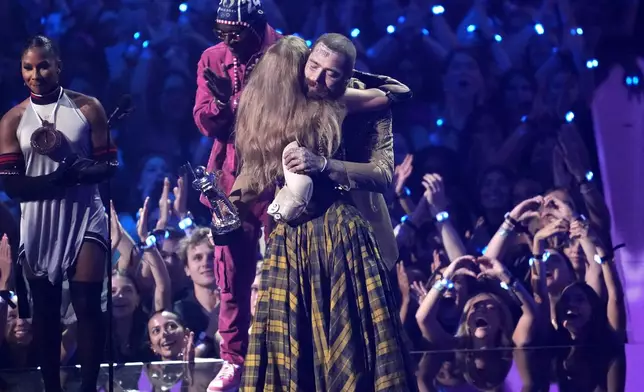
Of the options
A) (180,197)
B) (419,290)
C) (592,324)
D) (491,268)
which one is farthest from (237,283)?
(592,324)

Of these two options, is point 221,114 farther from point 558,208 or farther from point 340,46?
point 558,208

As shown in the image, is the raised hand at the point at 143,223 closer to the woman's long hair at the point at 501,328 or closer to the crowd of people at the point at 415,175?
the crowd of people at the point at 415,175

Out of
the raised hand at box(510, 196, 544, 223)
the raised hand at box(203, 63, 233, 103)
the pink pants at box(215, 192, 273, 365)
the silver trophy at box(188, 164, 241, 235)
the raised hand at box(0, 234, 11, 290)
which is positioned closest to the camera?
the silver trophy at box(188, 164, 241, 235)

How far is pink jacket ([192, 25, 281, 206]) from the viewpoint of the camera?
383cm

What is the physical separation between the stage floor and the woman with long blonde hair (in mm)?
937

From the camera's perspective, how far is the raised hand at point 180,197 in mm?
5062

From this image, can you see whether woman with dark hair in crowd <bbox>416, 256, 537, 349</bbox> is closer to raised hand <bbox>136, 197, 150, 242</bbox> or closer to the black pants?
raised hand <bbox>136, 197, 150, 242</bbox>

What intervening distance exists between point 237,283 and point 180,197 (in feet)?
3.59

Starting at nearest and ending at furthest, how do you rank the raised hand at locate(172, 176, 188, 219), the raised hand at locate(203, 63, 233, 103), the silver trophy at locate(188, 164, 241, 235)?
1. the silver trophy at locate(188, 164, 241, 235)
2. the raised hand at locate(203, 63, 233, 103)
3. the raised hand at locate(172, 176, 188, 219)

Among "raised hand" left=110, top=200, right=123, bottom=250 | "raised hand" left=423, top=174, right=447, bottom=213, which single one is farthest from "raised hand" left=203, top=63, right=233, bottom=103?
"raised hand" left=423, top=174, right=447, bottom=213

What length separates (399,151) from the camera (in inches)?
208

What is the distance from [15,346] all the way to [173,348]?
0.87 meters

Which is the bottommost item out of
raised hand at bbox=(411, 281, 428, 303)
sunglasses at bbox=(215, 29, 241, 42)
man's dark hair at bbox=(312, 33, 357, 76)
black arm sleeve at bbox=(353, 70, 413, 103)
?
raised hand at bbox=(411, 281, 428, 303)

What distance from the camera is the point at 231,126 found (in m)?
3.90
